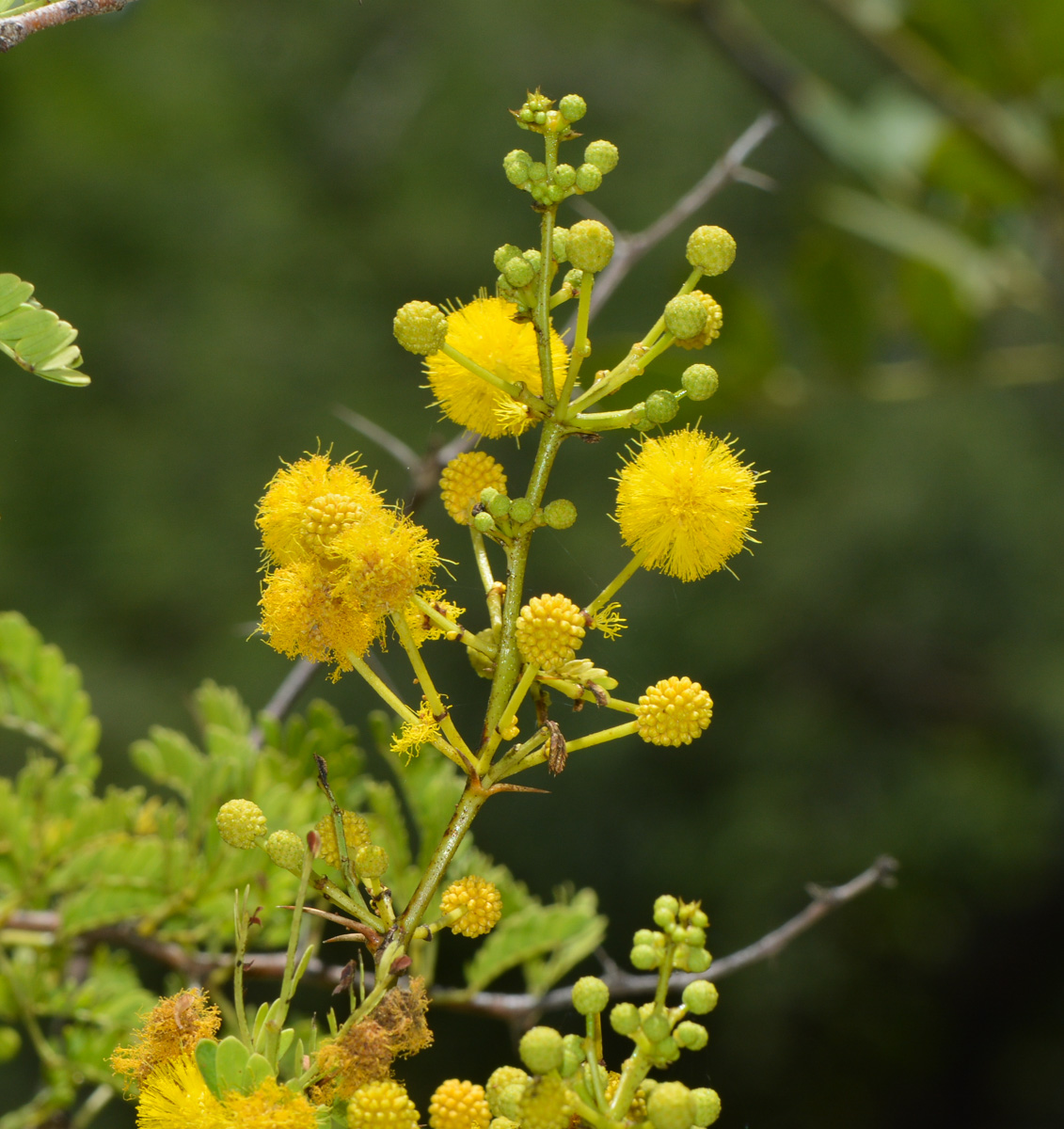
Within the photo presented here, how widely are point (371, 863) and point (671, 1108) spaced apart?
0.50 feet

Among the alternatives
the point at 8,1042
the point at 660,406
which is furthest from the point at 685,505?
the point at 8,1042

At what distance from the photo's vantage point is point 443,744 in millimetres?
448

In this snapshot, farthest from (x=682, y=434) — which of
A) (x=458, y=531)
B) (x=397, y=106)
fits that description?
(x=397, y=106)

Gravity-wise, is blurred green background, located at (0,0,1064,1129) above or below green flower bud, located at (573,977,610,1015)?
above

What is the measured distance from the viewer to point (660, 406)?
17.9 inches

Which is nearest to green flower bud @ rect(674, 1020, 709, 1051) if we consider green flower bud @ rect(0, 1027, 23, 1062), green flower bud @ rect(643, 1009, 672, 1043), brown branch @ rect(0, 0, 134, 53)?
green flower bud @ rect(643, 1009, 672, 1043)

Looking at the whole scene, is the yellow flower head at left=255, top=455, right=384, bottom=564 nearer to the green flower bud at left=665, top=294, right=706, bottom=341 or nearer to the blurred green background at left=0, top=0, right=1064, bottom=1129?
the green flower bud at left=665, top=294, right=706, bottom=341

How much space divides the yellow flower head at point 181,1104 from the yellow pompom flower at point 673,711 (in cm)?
22

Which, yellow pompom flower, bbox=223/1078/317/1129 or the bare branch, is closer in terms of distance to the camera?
yellow pompom flower, bbox=223/1078/317/1129

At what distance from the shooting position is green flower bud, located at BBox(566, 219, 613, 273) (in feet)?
1.56

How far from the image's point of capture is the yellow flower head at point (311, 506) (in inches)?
18.7

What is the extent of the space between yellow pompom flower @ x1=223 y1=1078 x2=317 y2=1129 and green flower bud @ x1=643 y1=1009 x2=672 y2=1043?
133 mm

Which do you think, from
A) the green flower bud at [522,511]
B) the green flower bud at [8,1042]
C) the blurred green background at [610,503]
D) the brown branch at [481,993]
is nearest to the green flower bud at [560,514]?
the green flower bud at [522,511]

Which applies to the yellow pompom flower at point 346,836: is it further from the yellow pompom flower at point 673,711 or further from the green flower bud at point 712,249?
the green flower bud at point 712,249
